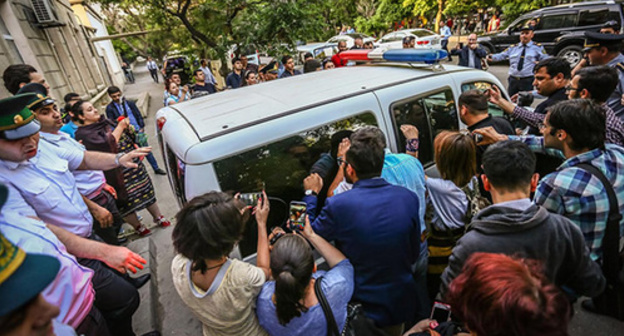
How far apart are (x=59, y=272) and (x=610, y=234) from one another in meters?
3.30

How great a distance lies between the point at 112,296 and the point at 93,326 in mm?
264

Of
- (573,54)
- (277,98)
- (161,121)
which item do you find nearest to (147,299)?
(161,121)

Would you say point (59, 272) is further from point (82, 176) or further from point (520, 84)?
point (520, 84)

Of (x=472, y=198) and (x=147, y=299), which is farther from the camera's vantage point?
(x=147, y=299)

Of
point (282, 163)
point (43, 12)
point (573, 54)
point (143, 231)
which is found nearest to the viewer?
point (282, 163)

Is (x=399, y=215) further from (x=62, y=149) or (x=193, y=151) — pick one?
(x=62, y=149)

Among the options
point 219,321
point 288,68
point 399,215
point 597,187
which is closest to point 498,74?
point 288,68

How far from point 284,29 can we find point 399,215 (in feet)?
18.4

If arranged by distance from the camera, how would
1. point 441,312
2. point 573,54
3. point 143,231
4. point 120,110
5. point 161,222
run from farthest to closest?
point 573,54 < point 120,110 < point 161,222 < point 143,231 < point 441,312

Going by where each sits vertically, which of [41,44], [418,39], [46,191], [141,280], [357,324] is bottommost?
[141,280]

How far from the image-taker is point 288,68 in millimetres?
6258

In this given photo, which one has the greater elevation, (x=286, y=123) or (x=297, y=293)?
(x=286, y=123)

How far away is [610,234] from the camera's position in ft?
5.77

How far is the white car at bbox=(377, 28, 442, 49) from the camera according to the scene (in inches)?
524
